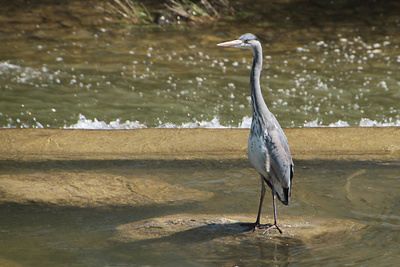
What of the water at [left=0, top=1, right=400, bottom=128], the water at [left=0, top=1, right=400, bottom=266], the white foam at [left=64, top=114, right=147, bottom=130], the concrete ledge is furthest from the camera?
the water at [left=0, top=1, right=400, bottom=128]

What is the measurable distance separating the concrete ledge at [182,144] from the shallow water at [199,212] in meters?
0.16

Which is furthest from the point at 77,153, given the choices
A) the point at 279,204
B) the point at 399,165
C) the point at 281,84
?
the point at 281,84

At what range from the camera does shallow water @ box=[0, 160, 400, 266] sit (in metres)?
3.47

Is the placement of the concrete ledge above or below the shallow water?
above

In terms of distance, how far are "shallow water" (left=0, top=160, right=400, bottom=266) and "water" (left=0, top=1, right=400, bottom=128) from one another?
1.98 meters

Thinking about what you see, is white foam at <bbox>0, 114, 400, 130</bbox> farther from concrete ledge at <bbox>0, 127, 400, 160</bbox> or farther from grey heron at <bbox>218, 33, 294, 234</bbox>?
grey heron at <bbox>218, 33, 294, 234</bbox>

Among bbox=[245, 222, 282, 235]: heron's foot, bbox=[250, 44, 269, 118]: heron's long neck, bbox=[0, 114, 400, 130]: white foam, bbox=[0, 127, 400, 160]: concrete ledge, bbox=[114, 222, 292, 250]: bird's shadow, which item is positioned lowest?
bbox=[114, 222, 292, 250]: bird's shadow

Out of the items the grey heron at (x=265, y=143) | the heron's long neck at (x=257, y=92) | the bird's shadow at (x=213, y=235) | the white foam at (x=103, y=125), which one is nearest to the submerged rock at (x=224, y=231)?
the bird's shadow at (x=213, y=235)

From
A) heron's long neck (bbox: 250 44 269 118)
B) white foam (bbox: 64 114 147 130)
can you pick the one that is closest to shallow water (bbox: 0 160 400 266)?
heron's long neck (bbox: 250 44 269 118)

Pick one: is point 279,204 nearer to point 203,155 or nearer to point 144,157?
point 203,155

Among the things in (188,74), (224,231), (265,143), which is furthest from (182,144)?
(188,74)

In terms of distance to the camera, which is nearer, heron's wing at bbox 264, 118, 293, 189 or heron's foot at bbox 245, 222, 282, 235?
heron's wing at bbox 264, 118, 293, 189

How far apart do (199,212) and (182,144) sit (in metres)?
1.30

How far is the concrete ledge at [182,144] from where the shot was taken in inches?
204
